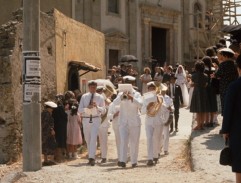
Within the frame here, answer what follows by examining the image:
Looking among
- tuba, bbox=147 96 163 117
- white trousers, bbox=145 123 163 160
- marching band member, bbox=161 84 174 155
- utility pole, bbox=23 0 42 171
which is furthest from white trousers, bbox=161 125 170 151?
utility pole, bbox=23 0 42 171

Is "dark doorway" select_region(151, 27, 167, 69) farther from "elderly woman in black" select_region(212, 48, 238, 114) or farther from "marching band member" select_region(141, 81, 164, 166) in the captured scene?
"elderly woman in black" select_region(212, 48, 238, 114)

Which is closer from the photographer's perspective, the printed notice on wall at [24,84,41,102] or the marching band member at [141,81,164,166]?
the printed notice on wall at [24,84,41,102]

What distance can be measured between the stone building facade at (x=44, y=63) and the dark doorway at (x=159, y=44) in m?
15.6

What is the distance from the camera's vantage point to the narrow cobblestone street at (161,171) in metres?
8.60

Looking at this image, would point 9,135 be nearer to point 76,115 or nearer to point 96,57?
point 76,115

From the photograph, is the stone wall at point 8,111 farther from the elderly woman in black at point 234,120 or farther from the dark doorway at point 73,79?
the elderly woman in black at point 234,120

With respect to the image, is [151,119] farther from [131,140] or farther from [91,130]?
[91,130]

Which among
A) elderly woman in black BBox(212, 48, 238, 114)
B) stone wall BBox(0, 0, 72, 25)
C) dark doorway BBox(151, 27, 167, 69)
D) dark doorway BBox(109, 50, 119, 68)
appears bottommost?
elderly woman in black BBox(212, 48, 238, 114)

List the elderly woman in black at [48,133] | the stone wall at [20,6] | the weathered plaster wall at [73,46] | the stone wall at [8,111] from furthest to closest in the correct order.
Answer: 1. the stone wall at [20,6]
2. the weathered plaster wall at [73,46]
3. the stone wall at [8,111]
4. the elderly woman in black at [48,133]

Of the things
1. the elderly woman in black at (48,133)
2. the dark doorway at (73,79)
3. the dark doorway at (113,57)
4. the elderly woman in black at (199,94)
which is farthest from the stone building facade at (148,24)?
the elderly woman in black at (199,94)

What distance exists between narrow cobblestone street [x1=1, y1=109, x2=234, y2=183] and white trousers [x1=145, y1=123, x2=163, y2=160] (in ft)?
0.92

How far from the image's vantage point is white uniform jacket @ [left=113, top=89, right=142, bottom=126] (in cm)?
1137

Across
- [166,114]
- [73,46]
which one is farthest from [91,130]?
[73,46]

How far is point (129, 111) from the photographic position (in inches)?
448
